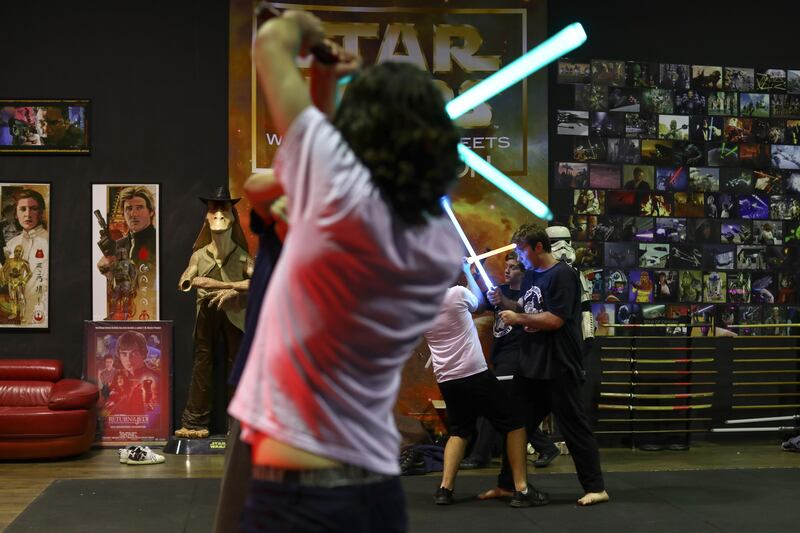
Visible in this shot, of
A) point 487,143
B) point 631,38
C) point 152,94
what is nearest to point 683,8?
point 631,38

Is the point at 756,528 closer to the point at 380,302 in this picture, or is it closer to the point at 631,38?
the point at 380,302

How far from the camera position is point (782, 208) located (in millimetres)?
8414

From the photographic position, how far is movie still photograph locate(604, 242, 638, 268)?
8.06m

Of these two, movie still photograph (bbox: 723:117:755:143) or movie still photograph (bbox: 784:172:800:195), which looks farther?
movie still photograph (bbox: 784:172:800:195)

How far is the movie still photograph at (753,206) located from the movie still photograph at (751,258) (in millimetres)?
281

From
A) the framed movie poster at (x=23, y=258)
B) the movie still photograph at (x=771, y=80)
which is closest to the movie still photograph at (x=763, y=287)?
the movie still photograph at (x=771, y=80)

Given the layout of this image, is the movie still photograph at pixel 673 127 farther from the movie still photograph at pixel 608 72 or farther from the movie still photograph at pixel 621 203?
the movie still photograph at pixel 621 203

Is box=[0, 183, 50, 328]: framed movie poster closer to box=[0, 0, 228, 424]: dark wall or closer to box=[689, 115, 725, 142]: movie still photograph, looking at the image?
box=[0, 0, 228, 424]: dark wall

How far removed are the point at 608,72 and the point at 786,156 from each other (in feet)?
6.16

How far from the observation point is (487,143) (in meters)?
7.92

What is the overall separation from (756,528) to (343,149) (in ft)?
13.9

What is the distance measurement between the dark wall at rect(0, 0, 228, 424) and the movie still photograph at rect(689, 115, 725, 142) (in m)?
4.11

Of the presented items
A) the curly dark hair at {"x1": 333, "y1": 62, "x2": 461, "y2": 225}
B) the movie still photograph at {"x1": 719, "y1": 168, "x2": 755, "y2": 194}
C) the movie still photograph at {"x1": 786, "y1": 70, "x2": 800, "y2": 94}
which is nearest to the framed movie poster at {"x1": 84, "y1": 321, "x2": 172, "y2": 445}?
the movie still photograph at {"x1": 719, "y1": 168, "x2": 755, "y2": 194}

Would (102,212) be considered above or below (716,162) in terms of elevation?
below
